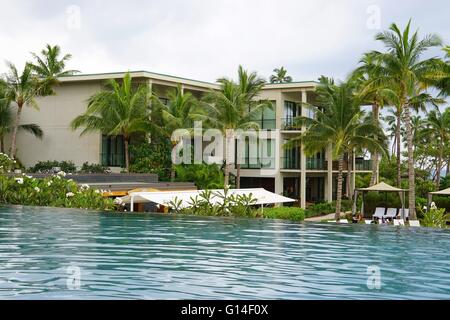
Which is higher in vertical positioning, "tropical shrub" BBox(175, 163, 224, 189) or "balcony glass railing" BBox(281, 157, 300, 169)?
"balcony glass railing" BBox(281, 157, 300, 169)

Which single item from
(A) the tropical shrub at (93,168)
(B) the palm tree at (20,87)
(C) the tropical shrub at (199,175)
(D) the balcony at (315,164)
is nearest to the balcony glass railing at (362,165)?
(D) the balcony at (315,164)

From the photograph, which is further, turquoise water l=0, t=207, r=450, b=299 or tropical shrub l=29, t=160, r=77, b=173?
tropical shrub l=29, t=160, r=77, b=173

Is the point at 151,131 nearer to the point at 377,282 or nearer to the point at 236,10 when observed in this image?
the point at 236,10

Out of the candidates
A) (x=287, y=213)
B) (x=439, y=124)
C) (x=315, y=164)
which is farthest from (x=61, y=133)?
(x=439, y=124)

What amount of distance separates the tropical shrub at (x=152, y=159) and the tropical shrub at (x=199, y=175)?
0.79 metres

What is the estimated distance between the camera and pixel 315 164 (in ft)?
135

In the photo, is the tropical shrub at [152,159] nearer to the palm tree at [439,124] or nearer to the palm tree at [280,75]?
the palm tree at [439,124]

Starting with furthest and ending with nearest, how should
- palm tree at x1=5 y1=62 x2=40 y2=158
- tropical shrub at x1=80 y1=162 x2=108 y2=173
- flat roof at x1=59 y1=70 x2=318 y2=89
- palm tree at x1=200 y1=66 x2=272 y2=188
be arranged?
palm tree at x1=5 y1=62 x2=40 y2=158
flat roof at x1=59 y1=70 x2=318 y2=89
tropical shrub at x1=80 y1=162 x2=108 y2=173
palm tree at x1=200 y1=66 x2=272 y2=188

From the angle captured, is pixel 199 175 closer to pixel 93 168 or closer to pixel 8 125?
pixel 93 168

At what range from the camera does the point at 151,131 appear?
115 ft

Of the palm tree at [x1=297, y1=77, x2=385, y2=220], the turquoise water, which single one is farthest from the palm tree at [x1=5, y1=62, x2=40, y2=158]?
the turquoise water

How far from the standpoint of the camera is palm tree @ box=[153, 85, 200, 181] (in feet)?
112

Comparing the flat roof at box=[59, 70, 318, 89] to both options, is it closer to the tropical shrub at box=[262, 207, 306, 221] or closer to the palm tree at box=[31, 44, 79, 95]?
the palm tree at box=[31, 44, 79, 95]

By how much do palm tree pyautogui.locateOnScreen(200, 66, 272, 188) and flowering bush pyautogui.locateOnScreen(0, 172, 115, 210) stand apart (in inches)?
598
